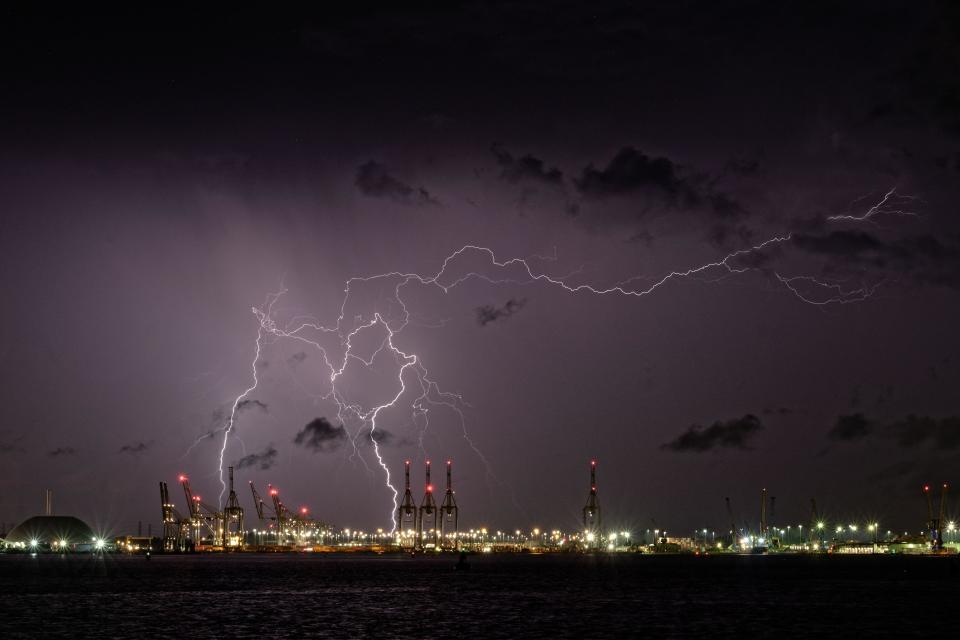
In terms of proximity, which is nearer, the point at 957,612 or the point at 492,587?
the point at 957,612

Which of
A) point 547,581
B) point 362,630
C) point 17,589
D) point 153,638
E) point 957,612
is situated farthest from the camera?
point 547,581

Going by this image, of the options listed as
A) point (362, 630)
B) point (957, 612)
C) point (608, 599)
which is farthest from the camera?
point (608, 599)

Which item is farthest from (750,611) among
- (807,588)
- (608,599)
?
(807,588)

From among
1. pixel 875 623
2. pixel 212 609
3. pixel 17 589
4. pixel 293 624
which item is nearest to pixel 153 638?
pixel 293 624

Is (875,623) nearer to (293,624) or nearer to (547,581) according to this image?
(293,624)

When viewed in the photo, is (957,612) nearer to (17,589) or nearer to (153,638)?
(153,638)

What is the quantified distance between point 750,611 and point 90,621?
Result: 4301 centimetres

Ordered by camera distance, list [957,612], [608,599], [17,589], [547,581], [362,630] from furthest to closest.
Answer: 1. [547,581]
2. [17,589]
3. [608,599]
4. [957,612]
5. [362,630]

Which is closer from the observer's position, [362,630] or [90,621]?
[362,630]

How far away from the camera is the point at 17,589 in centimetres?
10688

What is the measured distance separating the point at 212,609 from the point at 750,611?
37058 mm

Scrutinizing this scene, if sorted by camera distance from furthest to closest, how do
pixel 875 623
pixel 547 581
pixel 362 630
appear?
pixel 547 581 < pixel 875 623 < pixel 362 630

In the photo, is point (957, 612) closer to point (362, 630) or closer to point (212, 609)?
point (362, 630)

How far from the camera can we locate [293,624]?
209 feet
